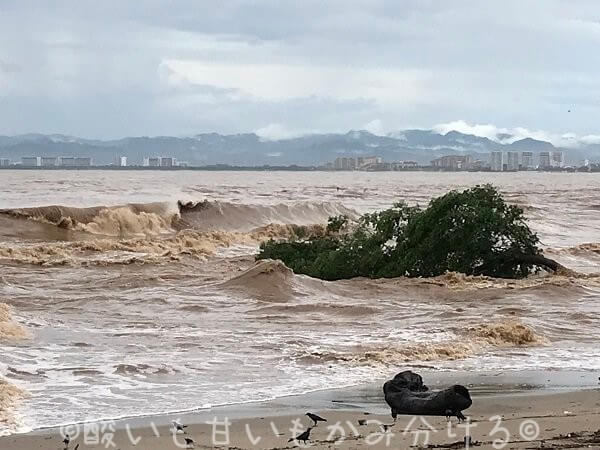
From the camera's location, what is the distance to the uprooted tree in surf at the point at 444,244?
61.6 feet

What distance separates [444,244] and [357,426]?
12.4m

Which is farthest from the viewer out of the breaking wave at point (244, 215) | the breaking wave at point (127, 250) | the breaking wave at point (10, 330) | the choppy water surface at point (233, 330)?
the breaking wave at point (244, 215)

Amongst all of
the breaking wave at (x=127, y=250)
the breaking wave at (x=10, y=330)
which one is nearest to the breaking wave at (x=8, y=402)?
the breaking wave at (x=10, y=330)

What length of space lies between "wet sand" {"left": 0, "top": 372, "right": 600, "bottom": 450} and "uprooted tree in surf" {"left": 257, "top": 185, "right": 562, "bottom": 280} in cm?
1012

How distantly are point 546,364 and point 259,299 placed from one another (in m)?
6.76

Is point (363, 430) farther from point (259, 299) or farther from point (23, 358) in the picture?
point (259, 299)

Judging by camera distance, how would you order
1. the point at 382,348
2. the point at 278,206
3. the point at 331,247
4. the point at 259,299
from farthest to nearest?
the point at 278,206 → the point at 331,247 → the point at 259,299 → the point at 382,348

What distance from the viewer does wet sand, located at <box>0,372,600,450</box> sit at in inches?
253

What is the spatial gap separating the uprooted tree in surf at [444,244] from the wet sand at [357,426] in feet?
33.2

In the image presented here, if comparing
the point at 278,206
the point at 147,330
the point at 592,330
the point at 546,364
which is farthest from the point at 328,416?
the point at 278,206

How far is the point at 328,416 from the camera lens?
294 inches

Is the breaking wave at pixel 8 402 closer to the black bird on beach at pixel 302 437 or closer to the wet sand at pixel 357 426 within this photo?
the wet sand at pixel 357 426

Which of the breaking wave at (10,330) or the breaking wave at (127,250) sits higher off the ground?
the breaking wave at (10,330)

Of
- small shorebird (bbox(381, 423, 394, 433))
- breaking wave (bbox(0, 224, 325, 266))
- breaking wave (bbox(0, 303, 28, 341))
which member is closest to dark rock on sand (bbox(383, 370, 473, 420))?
small shorebird (bbox(381, 423, 394, 433))
